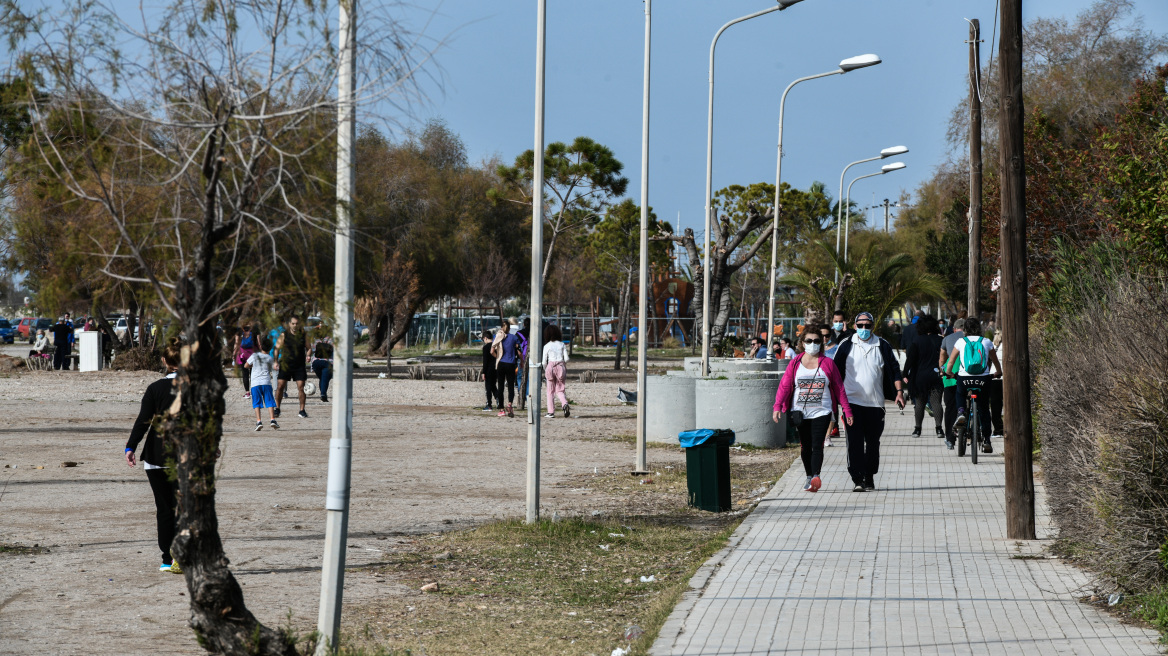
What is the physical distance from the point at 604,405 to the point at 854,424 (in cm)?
1350

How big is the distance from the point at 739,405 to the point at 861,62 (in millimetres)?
9661

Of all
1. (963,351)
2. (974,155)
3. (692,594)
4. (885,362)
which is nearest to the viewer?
(692,594)

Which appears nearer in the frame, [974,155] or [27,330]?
[974,155]

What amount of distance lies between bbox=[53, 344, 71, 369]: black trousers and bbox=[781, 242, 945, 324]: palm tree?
2165 centimetres

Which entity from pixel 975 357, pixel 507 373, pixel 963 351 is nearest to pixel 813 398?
pixel 975 357

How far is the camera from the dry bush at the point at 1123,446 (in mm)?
6172

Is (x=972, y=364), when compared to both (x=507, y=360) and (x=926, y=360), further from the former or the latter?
(x=507, y=360)

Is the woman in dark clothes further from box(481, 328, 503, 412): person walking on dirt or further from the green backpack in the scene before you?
box(481, 328, 503, 412): person walking on dirt

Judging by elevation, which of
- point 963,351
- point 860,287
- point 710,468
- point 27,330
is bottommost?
point 710,468

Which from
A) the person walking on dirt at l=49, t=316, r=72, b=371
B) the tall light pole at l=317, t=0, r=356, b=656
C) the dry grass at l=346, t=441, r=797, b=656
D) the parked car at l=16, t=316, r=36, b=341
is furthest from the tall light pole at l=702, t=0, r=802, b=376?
the parked car at l=16, t=316, r=36, b=341

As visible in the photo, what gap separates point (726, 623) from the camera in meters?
6.21

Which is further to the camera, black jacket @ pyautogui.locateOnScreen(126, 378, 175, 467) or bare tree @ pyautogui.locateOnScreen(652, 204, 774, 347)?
bare tree @ pyautogui.locateOnScreen(652, 204, 774, 347)

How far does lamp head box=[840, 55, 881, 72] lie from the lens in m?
23.1

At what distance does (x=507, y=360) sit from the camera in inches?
858
